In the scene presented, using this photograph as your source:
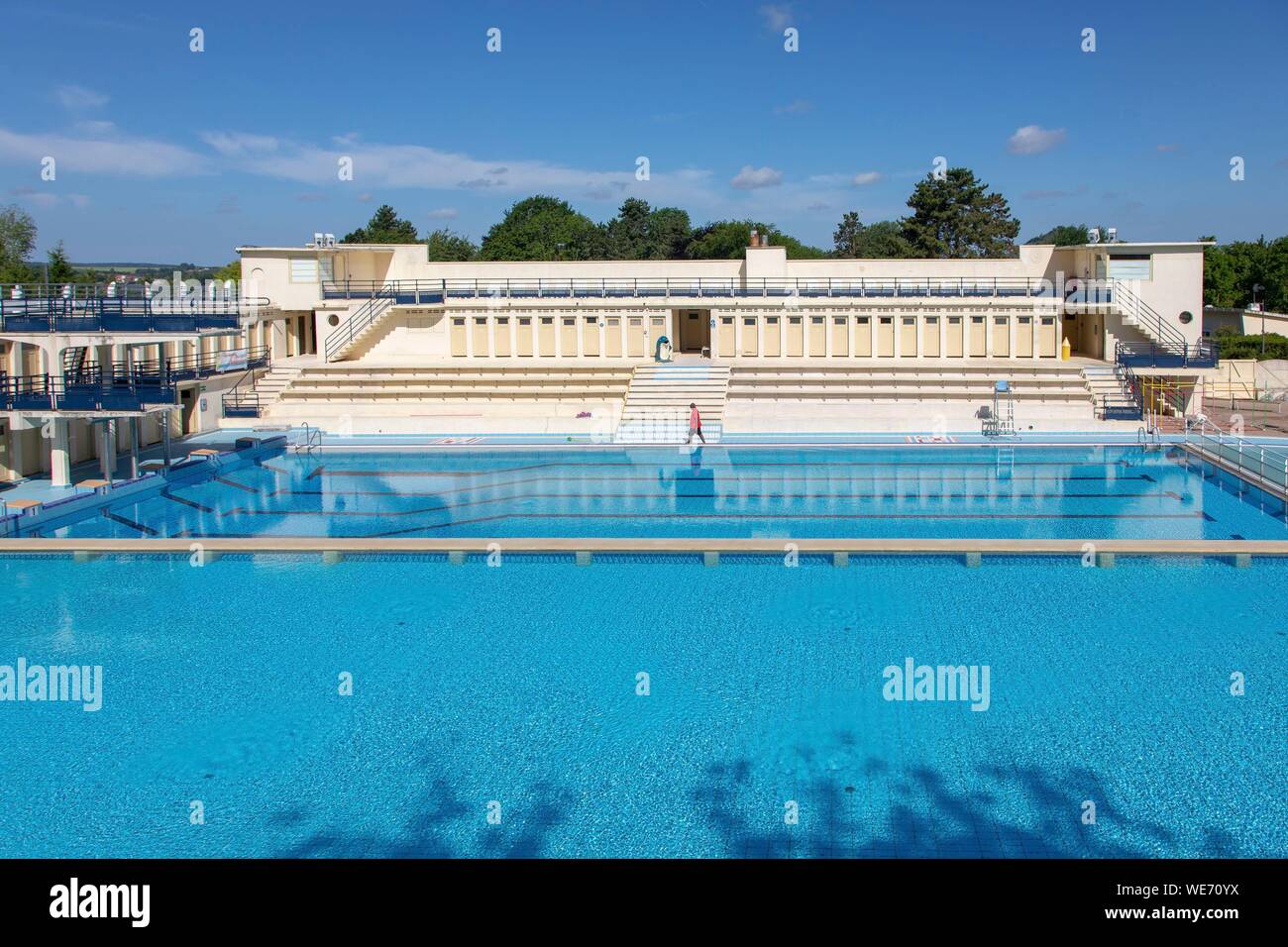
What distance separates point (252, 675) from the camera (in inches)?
447

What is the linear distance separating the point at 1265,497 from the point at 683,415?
1280cm

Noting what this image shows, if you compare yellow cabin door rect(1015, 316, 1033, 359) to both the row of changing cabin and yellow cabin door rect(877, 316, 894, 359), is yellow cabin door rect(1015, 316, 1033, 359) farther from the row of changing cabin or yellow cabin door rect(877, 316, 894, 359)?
yellow cabin door rect(877, 316, 894, 359)

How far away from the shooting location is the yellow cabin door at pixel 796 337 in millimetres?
32500

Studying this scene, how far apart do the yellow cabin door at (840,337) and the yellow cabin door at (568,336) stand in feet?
24.4

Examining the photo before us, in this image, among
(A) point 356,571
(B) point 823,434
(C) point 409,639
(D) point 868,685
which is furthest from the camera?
(B) point 823,434

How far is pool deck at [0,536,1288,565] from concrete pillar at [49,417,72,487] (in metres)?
4.58

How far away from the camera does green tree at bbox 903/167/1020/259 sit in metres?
57.2

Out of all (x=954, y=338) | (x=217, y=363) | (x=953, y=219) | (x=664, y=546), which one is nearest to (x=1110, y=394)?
(x=954, y=338)

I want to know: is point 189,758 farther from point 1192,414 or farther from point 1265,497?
point 1192,414

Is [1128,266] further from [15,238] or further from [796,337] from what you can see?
[15,238]

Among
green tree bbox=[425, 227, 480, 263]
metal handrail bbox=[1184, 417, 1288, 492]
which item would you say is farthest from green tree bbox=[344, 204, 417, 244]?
metal handrail bbox=[1184, 417, 1288, 492]

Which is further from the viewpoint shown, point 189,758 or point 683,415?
point 683,415

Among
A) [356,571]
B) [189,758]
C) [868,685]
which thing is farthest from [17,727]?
[868,685]

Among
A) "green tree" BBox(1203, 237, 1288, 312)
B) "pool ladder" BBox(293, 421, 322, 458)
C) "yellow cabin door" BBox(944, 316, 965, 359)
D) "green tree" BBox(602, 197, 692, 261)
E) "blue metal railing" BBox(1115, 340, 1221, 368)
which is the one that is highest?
"green tree" BBox(602, 197, 692, 261)
